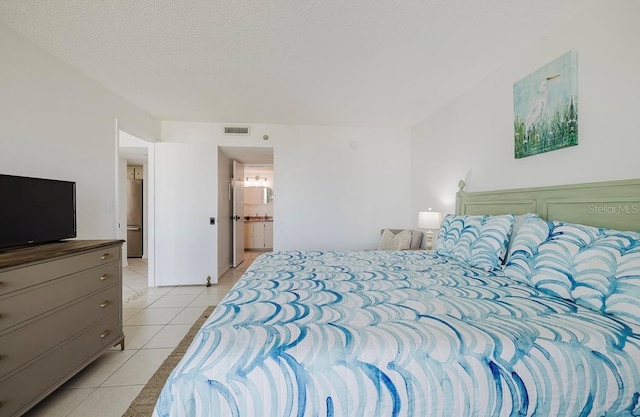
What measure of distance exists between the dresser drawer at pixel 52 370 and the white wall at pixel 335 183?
7.98 feet

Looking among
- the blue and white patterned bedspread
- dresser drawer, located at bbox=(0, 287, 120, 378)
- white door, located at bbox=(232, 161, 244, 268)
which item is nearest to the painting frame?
the blue and white patterned bedspread

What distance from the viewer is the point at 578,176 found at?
66.7 inches

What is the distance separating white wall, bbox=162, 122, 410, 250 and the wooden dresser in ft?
7.89

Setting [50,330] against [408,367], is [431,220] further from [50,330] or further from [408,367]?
[50,330]

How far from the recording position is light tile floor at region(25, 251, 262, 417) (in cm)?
154

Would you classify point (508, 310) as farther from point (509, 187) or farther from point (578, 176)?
point (509, 187)

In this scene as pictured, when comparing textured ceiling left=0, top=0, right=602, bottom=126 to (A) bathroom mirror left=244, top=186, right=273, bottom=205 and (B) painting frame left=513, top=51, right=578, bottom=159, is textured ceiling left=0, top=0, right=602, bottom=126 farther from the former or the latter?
A: (A) bathroom mirror left=244, top=186, right=273, bottom=205

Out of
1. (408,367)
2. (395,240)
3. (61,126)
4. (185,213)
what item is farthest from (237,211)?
(408,367)

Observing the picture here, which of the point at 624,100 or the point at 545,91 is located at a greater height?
the point at 545,91

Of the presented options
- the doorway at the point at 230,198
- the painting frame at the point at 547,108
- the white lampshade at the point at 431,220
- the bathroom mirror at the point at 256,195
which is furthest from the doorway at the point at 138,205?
the painting frame at the point at 547,108

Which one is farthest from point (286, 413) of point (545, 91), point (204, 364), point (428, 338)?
point (545, 91)

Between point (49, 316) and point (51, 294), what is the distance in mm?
126

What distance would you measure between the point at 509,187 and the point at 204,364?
2.63m

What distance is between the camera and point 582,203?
162cm
